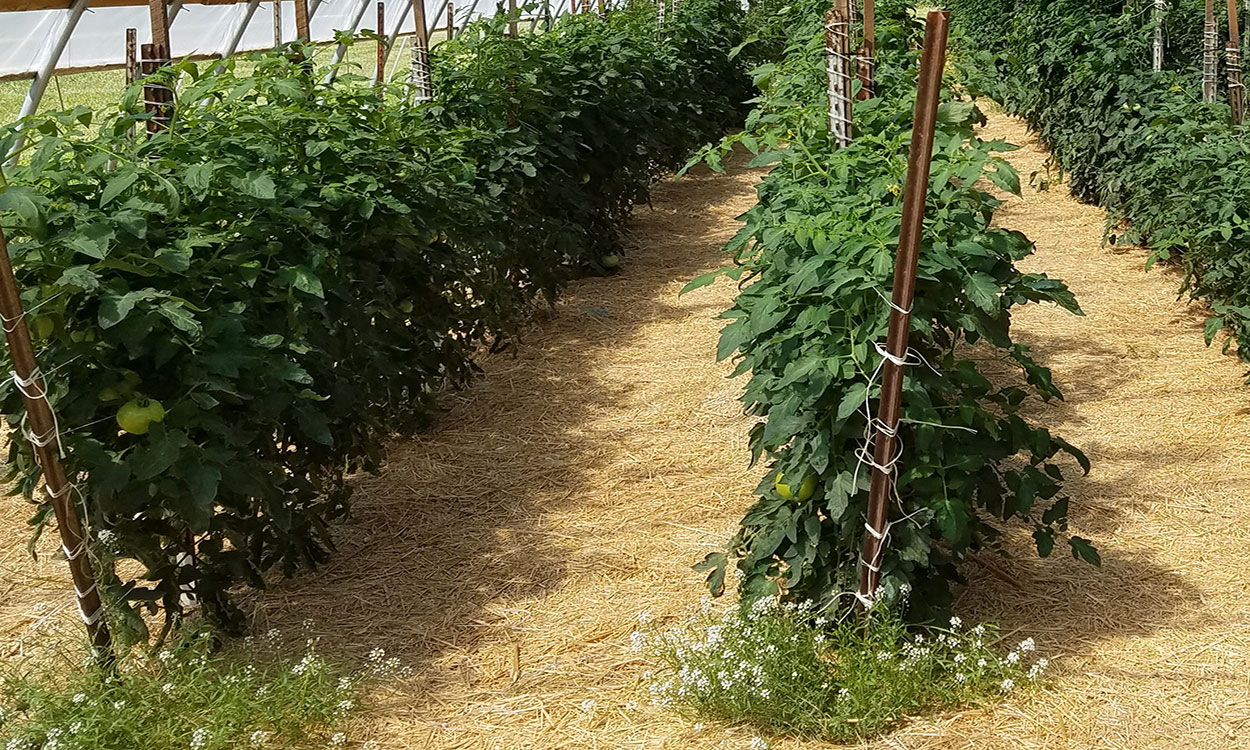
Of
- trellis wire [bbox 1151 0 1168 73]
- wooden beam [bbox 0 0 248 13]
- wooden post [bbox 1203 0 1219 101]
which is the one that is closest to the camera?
wooden beam [bbox 0 0 248 13]

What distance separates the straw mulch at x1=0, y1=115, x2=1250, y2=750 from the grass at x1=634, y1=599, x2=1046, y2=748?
→ 0.06 meters

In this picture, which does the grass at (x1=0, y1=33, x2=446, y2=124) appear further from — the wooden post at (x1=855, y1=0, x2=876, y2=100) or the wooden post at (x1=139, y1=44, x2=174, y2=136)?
the wooden post at (x1=139, y1=44, x2=174, y2=136)

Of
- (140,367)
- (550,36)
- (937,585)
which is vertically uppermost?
(550,36)

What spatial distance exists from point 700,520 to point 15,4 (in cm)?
366

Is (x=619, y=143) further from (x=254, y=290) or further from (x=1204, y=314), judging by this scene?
(x=254, y=290)

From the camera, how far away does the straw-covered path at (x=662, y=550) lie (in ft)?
9.73

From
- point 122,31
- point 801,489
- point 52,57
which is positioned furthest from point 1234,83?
point 122,31

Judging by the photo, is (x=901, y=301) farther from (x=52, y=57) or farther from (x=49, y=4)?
(x=52, y=57)

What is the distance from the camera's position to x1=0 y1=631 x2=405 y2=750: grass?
2.75 meters

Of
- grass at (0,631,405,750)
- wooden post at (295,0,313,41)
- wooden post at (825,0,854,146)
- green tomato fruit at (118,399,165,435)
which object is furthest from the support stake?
green tomato fruit at (118,399,165,435)

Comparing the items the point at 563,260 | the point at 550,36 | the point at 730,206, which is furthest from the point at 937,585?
the point at 730,206

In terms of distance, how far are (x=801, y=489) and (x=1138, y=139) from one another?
486 centimetres

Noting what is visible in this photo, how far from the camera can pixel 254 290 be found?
329 cm

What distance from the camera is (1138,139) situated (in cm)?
688
